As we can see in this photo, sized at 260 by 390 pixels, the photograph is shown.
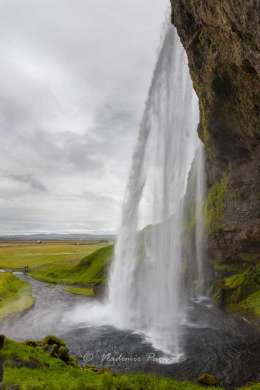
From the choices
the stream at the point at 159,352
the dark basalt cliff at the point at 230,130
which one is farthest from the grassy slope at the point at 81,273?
the dark basalt cliff at the point at 230,130

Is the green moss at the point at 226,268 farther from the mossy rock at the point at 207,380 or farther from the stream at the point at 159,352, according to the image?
the mossy rock at the point at 207,380

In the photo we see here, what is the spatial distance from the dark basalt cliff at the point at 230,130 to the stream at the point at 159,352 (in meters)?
5.24

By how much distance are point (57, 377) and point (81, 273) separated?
172 ft

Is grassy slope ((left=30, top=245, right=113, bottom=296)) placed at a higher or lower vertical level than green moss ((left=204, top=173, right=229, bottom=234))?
lower

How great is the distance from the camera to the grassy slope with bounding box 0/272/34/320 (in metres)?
41.3

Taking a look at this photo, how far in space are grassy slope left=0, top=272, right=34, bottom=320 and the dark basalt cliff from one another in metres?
25.1

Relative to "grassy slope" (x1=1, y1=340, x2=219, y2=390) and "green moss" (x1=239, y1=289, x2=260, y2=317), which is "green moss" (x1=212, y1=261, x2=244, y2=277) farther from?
"grassy slope" (x1=1, y1=340, x2=219, y2=390)

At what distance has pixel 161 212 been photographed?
48.9 m

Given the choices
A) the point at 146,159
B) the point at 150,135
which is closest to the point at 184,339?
the point at 146,159

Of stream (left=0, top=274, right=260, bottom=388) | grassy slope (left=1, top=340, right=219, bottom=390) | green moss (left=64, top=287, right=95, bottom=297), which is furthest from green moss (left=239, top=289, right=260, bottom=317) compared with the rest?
green moss (left=64, top=287, right=95, bottom=297)

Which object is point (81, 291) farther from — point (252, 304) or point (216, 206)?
point (252, 304)

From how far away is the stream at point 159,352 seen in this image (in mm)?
22000

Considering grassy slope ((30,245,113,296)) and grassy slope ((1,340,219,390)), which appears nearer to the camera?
grassy slope ((1,340,219,390))

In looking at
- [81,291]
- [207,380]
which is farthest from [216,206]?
[207,380]
